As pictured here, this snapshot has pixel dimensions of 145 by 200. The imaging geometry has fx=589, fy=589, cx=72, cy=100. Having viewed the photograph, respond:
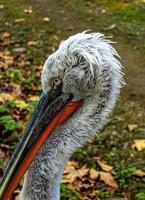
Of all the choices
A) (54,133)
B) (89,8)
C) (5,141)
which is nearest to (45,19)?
(89,8)

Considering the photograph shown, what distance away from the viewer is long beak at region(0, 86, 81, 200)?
14.0 feet

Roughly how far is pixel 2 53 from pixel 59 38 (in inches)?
60.6

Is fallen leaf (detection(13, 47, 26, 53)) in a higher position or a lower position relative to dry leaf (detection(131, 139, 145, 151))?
higher

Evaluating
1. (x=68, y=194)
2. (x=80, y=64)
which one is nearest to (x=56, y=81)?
(x=80, y=64)

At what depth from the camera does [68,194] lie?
5.86m

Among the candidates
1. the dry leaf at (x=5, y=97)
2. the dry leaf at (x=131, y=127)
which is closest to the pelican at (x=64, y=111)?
the dry leaf at (x=131, y=127)

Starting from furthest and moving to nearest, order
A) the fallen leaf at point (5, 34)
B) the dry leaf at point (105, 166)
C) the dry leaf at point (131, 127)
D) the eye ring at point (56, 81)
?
the fallen leaf at point (5, 34) → the dry leaf at point (131, 127) → the dry leaf at point (105, 166) → the eye ring at point (56, 81)

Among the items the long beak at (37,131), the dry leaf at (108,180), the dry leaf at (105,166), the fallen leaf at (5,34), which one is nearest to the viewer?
the long beak at (37,131)

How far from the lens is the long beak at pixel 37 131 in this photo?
14.0ft

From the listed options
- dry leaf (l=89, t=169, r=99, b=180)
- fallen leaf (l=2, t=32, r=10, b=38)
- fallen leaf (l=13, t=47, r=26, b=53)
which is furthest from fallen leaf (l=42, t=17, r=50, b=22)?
dry leaf (l=89, t=169, r=99, b=180)

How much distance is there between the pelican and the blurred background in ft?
4.98

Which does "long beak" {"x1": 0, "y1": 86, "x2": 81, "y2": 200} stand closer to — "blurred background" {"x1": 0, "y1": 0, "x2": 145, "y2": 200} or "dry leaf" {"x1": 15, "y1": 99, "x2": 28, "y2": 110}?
"blurred background" {"x1": 0, "y1": 0, "x2": 145, "y2": 200}

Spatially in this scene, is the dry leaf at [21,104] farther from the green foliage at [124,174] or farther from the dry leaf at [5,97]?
the green foliage at [124,174]

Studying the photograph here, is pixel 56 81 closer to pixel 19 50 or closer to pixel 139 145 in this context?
pixel 139 145
